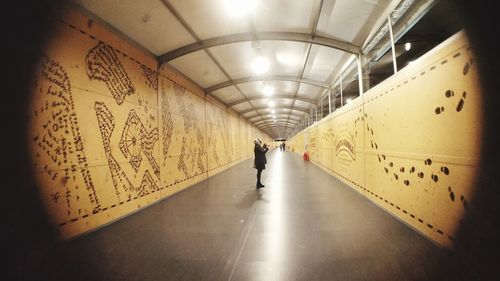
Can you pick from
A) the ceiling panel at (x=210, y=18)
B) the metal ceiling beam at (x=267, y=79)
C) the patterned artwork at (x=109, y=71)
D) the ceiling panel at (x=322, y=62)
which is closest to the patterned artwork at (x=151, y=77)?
the patterned artwork at (x=109, y=71)

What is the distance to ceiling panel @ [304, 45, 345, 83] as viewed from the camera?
6.68 meters

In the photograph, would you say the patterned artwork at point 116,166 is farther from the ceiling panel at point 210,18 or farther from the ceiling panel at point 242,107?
the ceiling panel at point 242,107

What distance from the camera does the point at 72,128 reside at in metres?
3.86

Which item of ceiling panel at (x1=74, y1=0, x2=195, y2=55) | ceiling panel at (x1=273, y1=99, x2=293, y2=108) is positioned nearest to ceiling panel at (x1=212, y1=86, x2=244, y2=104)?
ceiling panel at (x1=273, y1=99, x2=293, y2=108)

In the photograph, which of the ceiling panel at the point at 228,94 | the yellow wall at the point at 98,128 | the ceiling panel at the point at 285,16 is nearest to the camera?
the yellow wall at the point at 98,128

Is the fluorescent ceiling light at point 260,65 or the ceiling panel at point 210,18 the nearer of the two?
the ceiling panel at point 210,18

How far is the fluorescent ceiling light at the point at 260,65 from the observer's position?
7.01 metres

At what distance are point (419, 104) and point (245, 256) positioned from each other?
3829mm

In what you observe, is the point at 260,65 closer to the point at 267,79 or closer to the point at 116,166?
the point at 267,79

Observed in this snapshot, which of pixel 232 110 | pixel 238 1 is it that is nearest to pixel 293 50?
pixel 238 1

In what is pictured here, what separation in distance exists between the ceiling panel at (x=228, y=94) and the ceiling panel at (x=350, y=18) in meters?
5.99

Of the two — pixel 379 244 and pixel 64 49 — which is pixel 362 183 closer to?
pixel 379 244

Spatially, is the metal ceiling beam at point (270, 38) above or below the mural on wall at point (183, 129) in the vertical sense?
above

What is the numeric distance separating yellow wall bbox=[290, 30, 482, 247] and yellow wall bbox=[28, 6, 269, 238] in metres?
6.06
